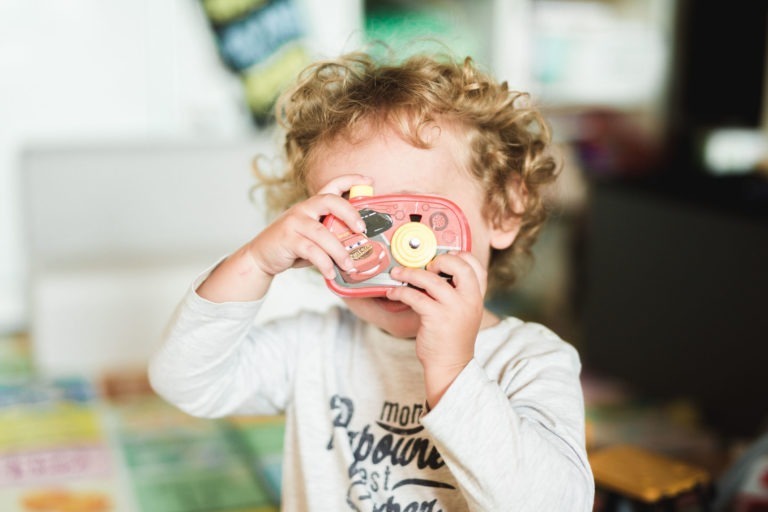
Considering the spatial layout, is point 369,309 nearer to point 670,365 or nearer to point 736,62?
point 670,365

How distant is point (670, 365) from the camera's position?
2.11 meters

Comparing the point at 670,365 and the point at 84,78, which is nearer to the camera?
the point at 670,365

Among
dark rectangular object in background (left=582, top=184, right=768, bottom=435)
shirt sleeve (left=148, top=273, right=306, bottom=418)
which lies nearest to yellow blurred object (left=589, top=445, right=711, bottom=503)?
shirt sleeve (left=148, top=273, right=306, bottom=418)

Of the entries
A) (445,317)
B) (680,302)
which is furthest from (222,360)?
(680,302)

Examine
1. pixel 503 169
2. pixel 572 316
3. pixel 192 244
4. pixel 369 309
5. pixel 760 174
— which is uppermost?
pixel 503 169

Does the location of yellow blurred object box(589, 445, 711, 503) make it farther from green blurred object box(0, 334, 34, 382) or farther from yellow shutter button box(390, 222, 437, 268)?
green blurred object box(0, 334, 34, 382)

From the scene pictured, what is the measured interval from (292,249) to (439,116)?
0.61ft

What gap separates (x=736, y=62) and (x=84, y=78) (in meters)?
2.86

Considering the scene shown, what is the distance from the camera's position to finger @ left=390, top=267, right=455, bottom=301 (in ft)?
2.16

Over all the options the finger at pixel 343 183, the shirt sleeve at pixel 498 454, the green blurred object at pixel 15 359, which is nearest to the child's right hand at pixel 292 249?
the finger at pixel 343 183

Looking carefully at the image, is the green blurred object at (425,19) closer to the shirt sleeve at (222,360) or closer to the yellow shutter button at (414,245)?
the shirt sleeve at (222,360)

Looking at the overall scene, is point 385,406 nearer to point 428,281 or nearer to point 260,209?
point 428,281

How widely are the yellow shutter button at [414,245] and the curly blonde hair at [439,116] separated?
10cm

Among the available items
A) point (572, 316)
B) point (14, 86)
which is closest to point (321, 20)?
point (14, 86)
